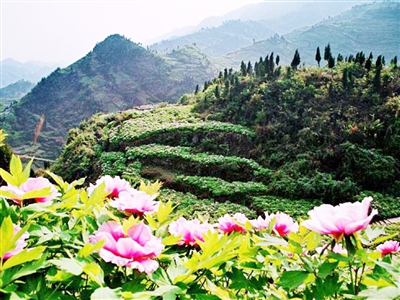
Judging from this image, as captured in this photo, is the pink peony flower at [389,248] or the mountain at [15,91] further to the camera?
the mountain at [15,91]

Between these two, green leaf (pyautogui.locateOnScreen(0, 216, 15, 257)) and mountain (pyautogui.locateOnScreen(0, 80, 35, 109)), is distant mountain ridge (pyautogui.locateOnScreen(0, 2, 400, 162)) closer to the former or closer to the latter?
green leaf (pyautogui.locateOnScreen(0, 216, 15, 257))

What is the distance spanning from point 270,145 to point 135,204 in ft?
44.0

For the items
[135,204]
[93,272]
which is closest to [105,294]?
[93,272]

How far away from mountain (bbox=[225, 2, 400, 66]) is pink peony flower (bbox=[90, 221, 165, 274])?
125 m

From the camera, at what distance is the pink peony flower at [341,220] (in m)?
0.88

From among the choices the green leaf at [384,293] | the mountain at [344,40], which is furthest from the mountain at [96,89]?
the green leaf at [384,293]

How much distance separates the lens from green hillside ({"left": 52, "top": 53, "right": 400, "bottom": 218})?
1132 centimetres

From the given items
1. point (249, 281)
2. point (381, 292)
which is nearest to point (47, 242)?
point (249, 281)

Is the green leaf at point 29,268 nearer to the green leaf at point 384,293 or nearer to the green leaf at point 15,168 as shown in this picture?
the green leaf at point 15,168

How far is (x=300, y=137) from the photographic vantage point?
44.3 ft

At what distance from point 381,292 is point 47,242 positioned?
873 mm

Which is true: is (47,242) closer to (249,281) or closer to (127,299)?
(127,299)

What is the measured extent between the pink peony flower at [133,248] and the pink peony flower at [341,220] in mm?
440

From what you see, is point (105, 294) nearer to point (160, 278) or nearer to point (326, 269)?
point (160, 278)
